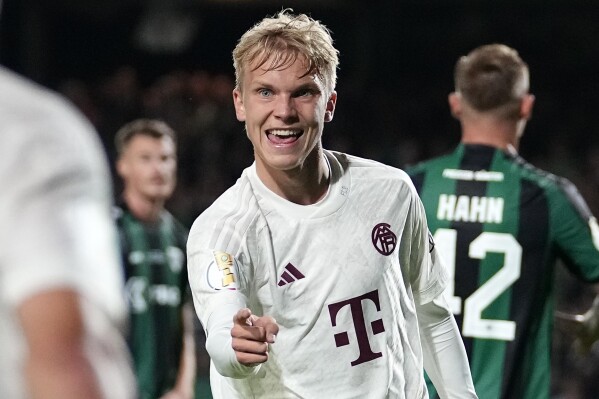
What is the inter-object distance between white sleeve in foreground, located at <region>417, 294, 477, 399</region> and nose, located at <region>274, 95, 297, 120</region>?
711 millimetres

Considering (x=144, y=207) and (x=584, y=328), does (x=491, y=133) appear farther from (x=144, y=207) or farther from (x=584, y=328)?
(x=144, y=207)

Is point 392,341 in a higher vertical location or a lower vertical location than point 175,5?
lower

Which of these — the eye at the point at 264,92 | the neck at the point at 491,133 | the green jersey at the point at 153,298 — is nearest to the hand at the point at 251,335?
the eye at the point at 264,92

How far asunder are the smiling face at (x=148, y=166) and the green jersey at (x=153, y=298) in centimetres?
17

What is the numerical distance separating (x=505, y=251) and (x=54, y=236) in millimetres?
3669

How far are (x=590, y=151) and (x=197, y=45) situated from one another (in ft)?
17.5

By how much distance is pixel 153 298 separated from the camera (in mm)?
6852

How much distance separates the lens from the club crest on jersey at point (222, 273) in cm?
306

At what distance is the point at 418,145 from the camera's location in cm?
1386

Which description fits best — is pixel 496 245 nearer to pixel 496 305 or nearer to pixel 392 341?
pixel 496 305

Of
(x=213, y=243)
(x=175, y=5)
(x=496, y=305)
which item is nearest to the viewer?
(x=213, y=243)

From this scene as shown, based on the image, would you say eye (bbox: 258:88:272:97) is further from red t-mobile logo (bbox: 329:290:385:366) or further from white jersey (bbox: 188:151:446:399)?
red t-mobile logo (bbox: 329:290:385:366)

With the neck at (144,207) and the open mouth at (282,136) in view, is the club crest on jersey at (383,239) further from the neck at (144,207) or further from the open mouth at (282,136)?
the neck at (144,207)

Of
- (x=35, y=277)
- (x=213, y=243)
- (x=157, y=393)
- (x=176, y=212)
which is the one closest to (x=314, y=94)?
(x=213, y=243)
